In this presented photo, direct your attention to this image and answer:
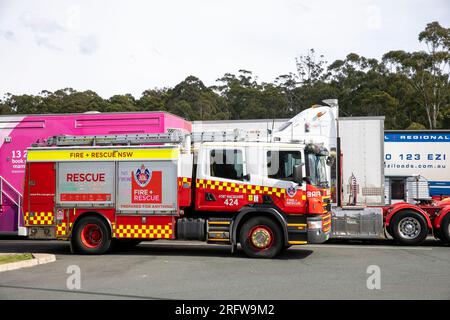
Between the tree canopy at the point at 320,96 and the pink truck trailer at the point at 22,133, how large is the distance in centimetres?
3625

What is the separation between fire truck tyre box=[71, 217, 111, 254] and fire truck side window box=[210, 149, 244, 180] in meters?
2.98

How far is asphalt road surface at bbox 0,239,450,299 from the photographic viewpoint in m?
8.16

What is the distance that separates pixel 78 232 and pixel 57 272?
2.57 meters

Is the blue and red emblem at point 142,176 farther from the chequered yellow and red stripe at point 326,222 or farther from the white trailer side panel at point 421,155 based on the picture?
the white trailer side panel at point 421,155

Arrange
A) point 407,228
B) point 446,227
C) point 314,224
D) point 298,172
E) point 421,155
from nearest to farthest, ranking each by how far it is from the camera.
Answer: point 298,172
point 314,224
point 446,227
point 407,228
point 421,155

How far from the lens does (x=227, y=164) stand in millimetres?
12047

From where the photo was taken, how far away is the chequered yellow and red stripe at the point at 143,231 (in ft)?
40.3

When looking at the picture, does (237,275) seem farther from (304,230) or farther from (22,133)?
(22,133)

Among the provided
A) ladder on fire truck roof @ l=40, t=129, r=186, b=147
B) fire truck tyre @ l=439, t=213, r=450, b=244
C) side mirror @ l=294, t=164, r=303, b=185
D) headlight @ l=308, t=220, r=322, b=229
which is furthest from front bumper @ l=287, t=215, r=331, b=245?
fire truck tyre @ l=439, t=213, r=450, b=244

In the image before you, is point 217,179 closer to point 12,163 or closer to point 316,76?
point 12,163

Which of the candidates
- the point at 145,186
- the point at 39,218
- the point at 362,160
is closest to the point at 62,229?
the point at 39,218

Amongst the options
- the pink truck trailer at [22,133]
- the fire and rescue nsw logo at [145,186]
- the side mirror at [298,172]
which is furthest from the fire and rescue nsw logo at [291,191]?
the pink truck trailer at [22,133]

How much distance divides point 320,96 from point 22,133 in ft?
146

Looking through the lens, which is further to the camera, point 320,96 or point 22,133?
point 320,96
